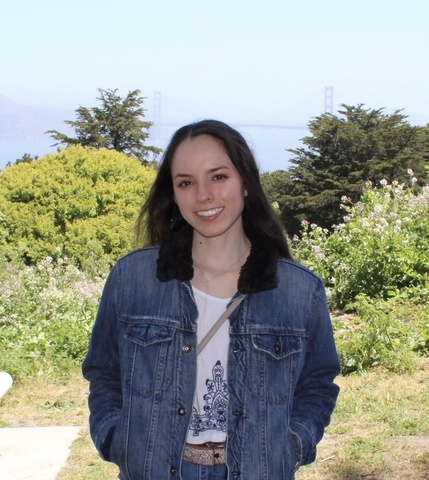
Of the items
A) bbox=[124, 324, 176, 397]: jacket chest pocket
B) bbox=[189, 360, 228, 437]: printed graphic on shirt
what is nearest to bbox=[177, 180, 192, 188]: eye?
bbox=[124, 324, 176, 397]: jacket chest pocket

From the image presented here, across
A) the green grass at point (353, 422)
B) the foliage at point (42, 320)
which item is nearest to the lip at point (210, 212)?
the green grass at point (353, 422)

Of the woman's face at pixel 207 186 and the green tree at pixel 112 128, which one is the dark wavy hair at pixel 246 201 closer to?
the woman's face at pixel 207 186

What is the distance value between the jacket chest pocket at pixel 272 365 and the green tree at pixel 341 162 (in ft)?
105

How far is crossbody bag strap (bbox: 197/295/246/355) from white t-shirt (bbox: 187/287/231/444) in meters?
0.01

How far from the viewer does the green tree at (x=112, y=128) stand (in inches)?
1457

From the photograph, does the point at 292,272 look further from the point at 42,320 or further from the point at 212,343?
the point at 42,320

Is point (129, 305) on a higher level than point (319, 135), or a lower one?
lower

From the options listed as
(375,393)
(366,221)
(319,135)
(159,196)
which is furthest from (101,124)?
(159,196)

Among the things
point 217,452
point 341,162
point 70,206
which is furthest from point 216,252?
point 341,162

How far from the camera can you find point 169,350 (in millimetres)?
2107

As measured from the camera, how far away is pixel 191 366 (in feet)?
6.86

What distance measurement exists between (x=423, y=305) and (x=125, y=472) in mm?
6101

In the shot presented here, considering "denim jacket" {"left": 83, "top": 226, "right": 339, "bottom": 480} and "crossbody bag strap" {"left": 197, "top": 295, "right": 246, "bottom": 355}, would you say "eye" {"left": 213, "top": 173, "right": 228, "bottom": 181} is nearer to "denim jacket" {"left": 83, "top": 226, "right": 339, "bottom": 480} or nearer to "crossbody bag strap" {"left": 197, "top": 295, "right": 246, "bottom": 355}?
"denim jacket" {"left": 83, "top": 226, "right": 339, "bottom": 480}

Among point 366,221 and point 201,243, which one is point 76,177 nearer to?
point 366,221
